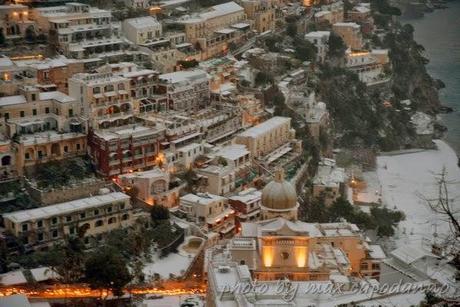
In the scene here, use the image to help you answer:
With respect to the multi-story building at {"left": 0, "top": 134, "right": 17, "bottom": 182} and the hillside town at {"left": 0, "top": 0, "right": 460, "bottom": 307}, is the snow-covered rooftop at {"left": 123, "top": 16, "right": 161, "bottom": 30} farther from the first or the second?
the multi-story building at {"left": 0, "top": 134, "right": 17, "bottom": 182}

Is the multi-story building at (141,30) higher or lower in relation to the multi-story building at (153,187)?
higher

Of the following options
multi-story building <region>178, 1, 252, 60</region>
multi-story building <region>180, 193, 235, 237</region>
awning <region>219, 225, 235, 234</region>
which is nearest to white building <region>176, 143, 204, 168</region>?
multi-story building <region>180, 193, 235, 237</region>

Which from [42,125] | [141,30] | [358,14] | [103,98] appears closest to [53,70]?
[103,98]

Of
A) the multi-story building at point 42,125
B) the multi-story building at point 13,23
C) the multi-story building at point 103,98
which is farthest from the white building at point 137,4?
the multi-story building at point 42,125

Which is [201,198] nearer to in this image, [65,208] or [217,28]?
[65,208]

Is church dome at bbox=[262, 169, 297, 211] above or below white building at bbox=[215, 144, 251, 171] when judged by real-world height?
above

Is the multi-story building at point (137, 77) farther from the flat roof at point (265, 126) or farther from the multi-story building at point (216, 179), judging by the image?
the multi-story building at point (216, 179)

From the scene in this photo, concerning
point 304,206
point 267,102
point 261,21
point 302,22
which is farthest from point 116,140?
point 302,22
